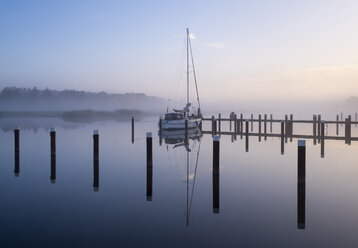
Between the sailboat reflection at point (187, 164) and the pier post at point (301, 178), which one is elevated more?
the pier post at point (301, 178)

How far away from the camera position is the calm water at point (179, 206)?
8344 millimetres

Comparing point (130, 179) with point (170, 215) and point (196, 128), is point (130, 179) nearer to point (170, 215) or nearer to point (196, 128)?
point (170, 215)

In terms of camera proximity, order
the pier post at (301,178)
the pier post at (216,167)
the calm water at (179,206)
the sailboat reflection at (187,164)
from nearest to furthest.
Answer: the calm water at (179,206)
the pier post at (301,178)
the pier post at (216,167)
the sailboat reflection at (187,164)

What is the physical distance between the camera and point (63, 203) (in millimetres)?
11312

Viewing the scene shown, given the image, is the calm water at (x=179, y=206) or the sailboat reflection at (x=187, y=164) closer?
the calm water at (x=179, y=206)

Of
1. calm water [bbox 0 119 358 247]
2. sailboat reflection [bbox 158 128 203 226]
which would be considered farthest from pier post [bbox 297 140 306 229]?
sailboat reflection [bbox 158 128 203 226]

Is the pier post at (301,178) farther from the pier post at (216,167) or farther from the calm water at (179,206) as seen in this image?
the pier post at (216,167)

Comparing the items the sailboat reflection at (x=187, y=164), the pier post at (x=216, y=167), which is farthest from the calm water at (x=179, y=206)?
the pier post at (x=216, y=167)

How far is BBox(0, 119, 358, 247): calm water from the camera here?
834cm

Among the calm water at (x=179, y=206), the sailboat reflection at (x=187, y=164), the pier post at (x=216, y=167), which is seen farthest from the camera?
the sailboat reflection at (x=187, y=164)

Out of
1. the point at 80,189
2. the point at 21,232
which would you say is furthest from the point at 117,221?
the point at 80,189

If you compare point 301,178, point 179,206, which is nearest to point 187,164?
point 179,206

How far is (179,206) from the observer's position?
36.6 feet

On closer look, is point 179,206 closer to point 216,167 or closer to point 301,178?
point 216,167
